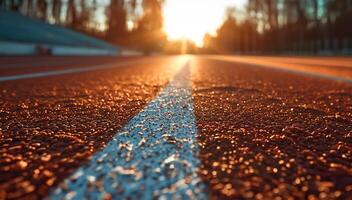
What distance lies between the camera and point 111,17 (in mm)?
45438

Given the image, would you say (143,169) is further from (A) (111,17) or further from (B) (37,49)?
(A) (111,17)

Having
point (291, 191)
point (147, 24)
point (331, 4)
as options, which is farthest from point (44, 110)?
point (147, 24)

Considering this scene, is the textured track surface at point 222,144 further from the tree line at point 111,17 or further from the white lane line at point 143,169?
the tree line at point 111,17

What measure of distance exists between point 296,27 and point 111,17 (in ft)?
86.6

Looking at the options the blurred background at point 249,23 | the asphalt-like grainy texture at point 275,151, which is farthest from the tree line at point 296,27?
the asphalt-like grainy texture at point 275,151

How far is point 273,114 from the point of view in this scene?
1696mm

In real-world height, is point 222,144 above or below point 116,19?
below

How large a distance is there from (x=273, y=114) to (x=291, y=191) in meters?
1.03

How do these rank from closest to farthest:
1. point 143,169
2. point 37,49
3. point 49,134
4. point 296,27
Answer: point 143,169 → point 49,134 → point 37,49 → point 296,27

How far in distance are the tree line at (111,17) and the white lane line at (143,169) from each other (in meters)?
42.4

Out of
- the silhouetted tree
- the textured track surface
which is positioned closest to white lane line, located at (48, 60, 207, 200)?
the textured track surface

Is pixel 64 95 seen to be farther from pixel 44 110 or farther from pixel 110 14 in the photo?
pixel 110 14

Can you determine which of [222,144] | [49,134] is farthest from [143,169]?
[49,134]

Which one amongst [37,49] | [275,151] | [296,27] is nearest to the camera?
[275,151]
